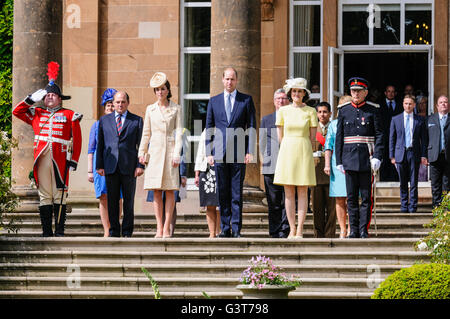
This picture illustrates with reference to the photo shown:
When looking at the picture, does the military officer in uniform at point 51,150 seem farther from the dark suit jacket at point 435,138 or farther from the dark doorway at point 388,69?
the dark doorway at point 388,69

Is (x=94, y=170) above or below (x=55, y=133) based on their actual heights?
below

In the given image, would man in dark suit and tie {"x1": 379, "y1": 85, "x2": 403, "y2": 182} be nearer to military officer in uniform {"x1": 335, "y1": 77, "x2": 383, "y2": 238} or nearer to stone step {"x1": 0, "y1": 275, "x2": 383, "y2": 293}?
military officer in uniform {"x1": 335, "y1": 77, "x2": 383, "y2": 238}

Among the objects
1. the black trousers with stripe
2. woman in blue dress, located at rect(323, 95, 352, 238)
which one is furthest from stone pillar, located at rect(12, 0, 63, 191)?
the black trousers with stripe

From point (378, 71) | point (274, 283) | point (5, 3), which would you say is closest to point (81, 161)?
point (5, 3)

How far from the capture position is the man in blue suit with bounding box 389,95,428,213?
18.0 m

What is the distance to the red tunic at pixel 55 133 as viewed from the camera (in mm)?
14898

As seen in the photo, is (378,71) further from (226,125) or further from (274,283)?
(274,283)

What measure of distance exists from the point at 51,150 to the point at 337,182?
3.61 m

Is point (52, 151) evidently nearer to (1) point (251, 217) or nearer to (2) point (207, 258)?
(2) point (207, 258)

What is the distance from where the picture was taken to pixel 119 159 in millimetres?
14805

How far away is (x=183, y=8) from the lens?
20.8m

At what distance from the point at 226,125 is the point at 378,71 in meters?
7.62

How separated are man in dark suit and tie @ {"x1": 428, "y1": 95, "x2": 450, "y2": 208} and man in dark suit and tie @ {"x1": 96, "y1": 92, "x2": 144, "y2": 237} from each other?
194 inches

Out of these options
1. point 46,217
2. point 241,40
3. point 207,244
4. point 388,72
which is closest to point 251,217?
point 241,40
